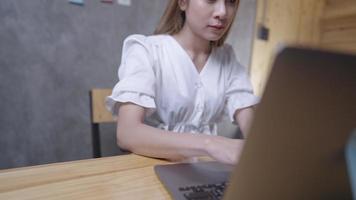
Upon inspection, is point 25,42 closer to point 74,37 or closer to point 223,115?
point 74,37

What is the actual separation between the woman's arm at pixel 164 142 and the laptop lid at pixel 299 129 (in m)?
0.25

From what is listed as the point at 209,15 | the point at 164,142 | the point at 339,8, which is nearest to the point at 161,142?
the point at 164,142

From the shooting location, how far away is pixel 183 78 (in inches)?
35.3

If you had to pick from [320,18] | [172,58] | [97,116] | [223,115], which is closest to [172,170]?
[172,58]

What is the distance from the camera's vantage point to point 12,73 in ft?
4.82

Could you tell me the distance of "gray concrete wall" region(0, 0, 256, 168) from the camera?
57.9 inches

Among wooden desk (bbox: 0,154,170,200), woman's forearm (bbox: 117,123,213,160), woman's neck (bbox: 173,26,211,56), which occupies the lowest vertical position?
wooden desk (bbox: 0,154,170,200)

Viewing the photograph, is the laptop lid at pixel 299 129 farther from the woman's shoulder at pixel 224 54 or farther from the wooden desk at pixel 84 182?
the woman's shoulder at pixel 224 54

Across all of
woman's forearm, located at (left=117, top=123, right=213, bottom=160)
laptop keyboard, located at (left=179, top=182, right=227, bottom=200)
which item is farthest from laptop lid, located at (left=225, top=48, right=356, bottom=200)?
woman's forearm, located at (left=117, top=123, right=213, bottom=160)

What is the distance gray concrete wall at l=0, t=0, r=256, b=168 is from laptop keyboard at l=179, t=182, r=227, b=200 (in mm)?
1388

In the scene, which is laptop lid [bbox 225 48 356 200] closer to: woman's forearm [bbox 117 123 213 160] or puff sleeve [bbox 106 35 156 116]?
woman's forearm [bbox 117 123 213 160]

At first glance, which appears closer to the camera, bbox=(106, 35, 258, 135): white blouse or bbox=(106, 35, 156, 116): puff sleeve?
bbox=(106, 35, 156, 116): puff sleeve

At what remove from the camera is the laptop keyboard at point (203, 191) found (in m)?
0.40

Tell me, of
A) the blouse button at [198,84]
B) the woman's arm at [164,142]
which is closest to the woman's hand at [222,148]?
the woman's arm at [164,142]
